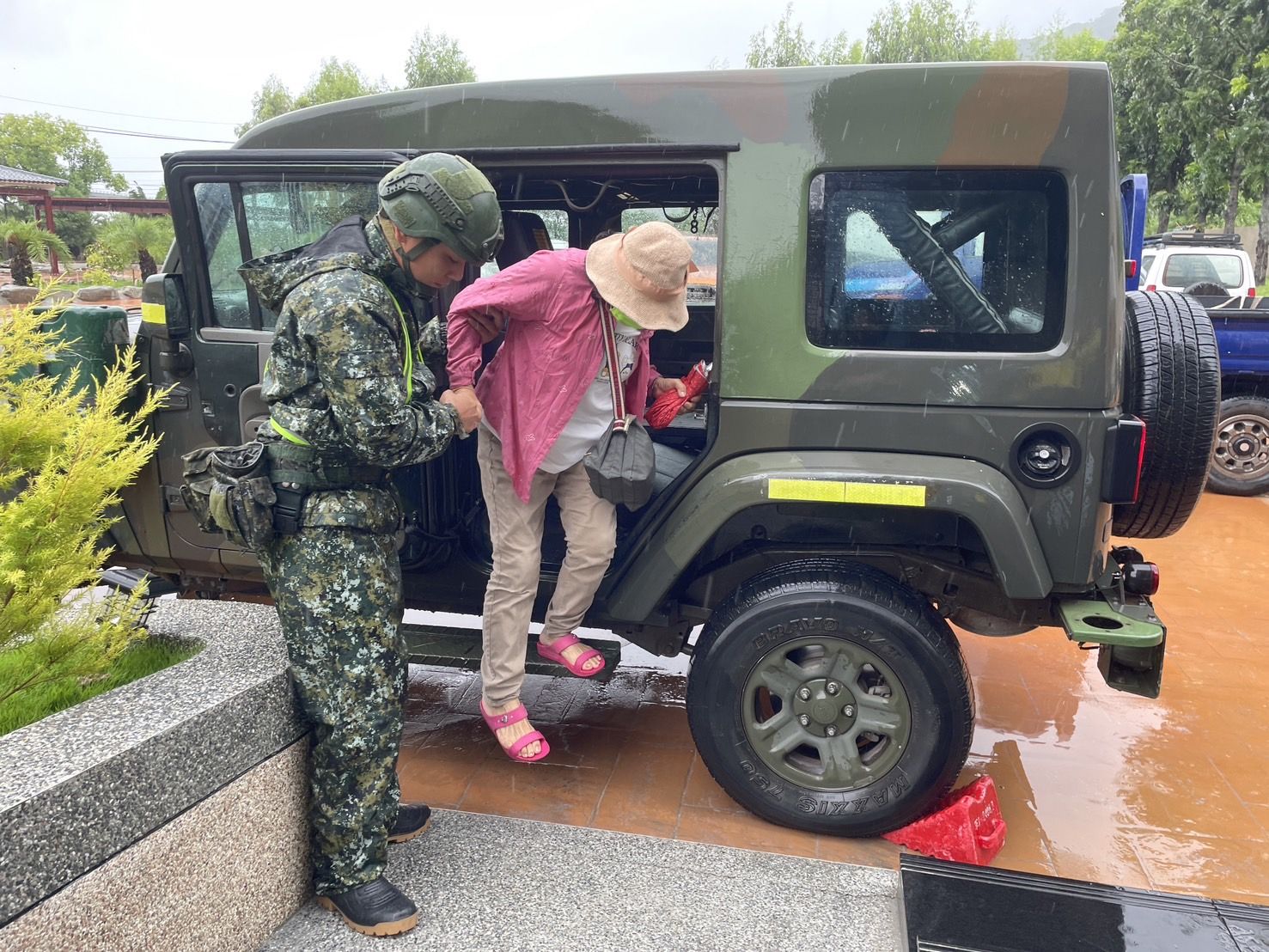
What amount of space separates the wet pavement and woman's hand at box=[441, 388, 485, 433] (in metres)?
1.36

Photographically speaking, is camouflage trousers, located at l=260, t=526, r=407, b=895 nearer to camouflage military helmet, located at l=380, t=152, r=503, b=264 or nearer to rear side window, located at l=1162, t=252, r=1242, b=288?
camouflage military helmet, located at l=380, t=152, r=503, b=264

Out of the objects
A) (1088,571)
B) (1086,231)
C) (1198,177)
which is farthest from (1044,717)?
(1198,177)

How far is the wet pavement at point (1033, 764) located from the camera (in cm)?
297

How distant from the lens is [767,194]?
2826 millimetres

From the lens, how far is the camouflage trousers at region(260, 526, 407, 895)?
2369mm

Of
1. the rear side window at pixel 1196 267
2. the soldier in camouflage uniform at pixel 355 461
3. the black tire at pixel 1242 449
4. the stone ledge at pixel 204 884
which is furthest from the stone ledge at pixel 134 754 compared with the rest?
the rear side window at pixel 1196 267

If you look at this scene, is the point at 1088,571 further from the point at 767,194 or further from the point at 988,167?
the point at 767,194

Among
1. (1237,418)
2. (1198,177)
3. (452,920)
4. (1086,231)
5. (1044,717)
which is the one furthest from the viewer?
(1198,177)

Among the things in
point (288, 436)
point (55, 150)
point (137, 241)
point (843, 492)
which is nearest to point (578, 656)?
point (843, 492)

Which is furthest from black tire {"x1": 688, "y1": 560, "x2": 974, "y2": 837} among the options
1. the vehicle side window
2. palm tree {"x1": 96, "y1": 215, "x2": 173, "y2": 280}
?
palm tree {"x1": 96, "y1": 215, "x2": 173, "y2": 280}

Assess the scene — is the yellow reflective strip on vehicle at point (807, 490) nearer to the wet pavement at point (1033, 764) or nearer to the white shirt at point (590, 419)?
the white shirt at point (590, 419)

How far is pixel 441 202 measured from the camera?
236cm

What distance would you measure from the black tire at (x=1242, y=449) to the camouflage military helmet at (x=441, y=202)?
6.93 metres

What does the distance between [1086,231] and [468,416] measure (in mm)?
1811
